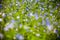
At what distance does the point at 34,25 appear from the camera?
339cm

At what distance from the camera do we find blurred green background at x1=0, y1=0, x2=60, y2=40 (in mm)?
2963

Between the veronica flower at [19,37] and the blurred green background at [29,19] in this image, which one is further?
the blurred green background at [29,19]

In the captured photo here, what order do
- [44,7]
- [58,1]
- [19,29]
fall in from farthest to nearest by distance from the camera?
[58,1]
[44,7]
[19,29]

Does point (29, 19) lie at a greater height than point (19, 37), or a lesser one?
greater

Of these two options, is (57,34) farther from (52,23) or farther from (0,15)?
(0,15)

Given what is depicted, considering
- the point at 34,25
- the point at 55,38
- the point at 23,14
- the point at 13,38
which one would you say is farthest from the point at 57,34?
the point at 13,38

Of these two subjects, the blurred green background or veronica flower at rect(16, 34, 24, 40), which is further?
the blurred green background

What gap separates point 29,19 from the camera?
11.6 feet

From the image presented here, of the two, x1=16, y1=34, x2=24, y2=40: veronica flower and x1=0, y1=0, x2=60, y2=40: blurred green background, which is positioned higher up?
x1=0, y1=0, x2=60, y2=40: blurred green background

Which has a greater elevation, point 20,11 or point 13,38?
point 20,11

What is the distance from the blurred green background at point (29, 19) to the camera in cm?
296

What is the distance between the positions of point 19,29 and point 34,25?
44cm

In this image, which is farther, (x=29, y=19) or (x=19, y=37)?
(x=29, y=19)

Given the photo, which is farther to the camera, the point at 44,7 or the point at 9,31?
the point at 44,7
